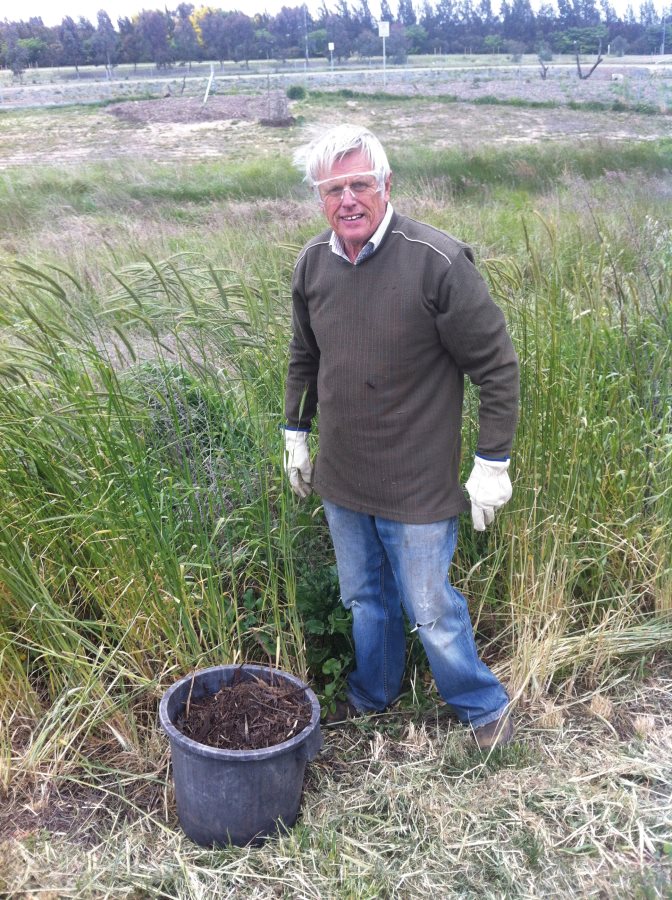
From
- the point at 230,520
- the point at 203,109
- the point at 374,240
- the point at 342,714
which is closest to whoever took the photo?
the point at 374,240

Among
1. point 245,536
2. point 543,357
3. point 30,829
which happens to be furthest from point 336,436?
point 30,829

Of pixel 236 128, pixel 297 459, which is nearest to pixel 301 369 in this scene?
pixel 297 459

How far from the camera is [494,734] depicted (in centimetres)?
250

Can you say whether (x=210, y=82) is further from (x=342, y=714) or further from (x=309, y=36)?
(x=342, y=714)

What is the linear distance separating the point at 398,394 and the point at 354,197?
56cm

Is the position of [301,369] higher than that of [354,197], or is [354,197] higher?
[354,197]

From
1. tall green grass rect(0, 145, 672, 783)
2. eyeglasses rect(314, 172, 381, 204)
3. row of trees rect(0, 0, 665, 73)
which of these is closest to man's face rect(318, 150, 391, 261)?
eyeglasses rect(314, 172, 381, 204)

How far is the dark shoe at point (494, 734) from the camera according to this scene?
249 centimetres

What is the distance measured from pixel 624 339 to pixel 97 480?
6.63ft

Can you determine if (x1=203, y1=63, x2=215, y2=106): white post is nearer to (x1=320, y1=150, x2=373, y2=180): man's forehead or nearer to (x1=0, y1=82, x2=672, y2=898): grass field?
(x1=0, y1=82, x2=672, y2=898): grass field

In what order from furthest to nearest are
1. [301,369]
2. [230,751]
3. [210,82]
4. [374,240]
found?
[210,82], [301,369], [374,240], [230,751]

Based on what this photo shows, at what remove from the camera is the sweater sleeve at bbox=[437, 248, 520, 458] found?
2062mm

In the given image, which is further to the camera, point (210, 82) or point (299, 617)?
point (210, 82)

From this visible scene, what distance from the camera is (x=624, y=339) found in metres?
2.98
